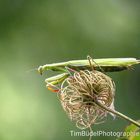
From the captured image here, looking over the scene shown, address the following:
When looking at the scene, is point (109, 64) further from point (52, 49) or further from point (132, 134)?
point (52, 49)

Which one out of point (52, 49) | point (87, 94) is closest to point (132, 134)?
point (87, 94)

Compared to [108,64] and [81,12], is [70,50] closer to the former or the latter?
[81,12]

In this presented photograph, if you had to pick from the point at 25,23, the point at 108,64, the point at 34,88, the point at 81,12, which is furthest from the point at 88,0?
the point at 108,64

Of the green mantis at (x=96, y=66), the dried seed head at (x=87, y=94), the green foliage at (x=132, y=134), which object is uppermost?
the green mantis at (x=96, y=66)

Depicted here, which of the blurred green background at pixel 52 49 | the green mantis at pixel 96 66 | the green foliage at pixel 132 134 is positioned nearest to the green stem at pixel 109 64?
the green mantis at pixel 96 66

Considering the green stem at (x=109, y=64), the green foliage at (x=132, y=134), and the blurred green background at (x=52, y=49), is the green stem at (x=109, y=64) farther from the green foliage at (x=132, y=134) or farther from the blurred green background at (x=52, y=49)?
the blurred green background at (x=52, y=49)

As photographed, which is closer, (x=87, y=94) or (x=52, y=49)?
(x=87, y=94)
